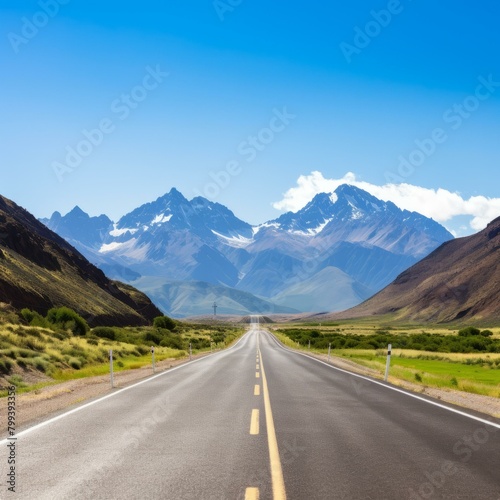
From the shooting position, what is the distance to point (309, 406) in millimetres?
13656

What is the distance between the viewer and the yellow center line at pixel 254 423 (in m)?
10.1

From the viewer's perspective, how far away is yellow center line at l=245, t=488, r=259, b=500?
20.3 ft

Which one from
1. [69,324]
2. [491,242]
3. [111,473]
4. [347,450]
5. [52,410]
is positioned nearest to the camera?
[111,473]

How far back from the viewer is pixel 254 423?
11102 mm

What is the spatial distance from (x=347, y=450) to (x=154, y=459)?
312 centimetres

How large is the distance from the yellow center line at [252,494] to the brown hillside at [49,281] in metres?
59.2

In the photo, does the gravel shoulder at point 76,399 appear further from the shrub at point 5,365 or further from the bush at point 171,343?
the bush at point 171,343

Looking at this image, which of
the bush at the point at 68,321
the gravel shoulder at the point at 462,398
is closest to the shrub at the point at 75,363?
the gravel shoulder at the point at 462,398

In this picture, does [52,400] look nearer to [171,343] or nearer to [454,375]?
[454,375]

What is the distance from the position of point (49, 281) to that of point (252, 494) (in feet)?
266

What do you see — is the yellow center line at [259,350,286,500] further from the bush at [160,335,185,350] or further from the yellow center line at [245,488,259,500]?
the bush at [160,335,185,350]

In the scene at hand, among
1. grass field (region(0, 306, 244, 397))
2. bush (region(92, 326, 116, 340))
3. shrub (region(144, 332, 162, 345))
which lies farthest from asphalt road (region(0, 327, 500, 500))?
shrub (region(144, 332, 162, 345))

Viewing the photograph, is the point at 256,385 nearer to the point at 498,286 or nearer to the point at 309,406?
the point at 309,406

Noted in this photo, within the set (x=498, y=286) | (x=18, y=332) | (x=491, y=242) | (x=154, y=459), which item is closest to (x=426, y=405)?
(x=154, y=459)
